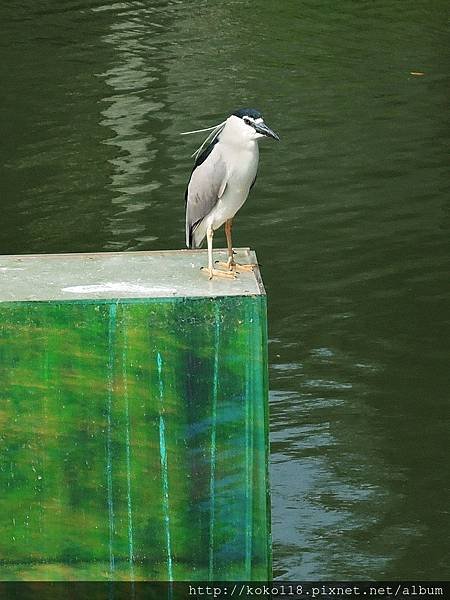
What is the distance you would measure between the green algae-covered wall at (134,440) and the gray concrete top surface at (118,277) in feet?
0.33

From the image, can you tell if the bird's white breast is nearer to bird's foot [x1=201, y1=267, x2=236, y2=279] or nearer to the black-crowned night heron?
the black-crowned night heron

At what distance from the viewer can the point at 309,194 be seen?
9.70 meters

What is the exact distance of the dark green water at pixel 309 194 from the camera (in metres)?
5.89

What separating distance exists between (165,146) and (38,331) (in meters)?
6.84

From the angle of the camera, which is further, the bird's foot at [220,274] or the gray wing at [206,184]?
the gray wing at [206,184]

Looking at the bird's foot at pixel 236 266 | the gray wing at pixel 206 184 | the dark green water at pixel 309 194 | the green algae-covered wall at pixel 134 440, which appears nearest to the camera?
the green algae-covered wall at pixel 134 440

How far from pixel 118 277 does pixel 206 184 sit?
661mm

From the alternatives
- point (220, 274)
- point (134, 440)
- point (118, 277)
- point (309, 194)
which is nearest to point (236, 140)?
point (220, 274)

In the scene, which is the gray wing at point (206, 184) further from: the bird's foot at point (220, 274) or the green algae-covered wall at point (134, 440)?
the green algae-covered wall at point (134, 440)

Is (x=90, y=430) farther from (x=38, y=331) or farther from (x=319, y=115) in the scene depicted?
(x=319, y=115)

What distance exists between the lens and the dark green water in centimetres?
589

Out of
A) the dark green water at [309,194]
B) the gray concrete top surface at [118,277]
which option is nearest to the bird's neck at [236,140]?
the gray concrete top surface at [118,277]

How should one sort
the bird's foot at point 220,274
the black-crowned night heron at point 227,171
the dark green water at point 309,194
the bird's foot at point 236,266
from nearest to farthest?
the bird's foot at point 220,274 < the bird's foot at point 236,266 < the black-crowned night heron at point 227,171 < the dark green water at point 309,194

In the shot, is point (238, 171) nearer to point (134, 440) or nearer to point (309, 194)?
point (134, 440)
